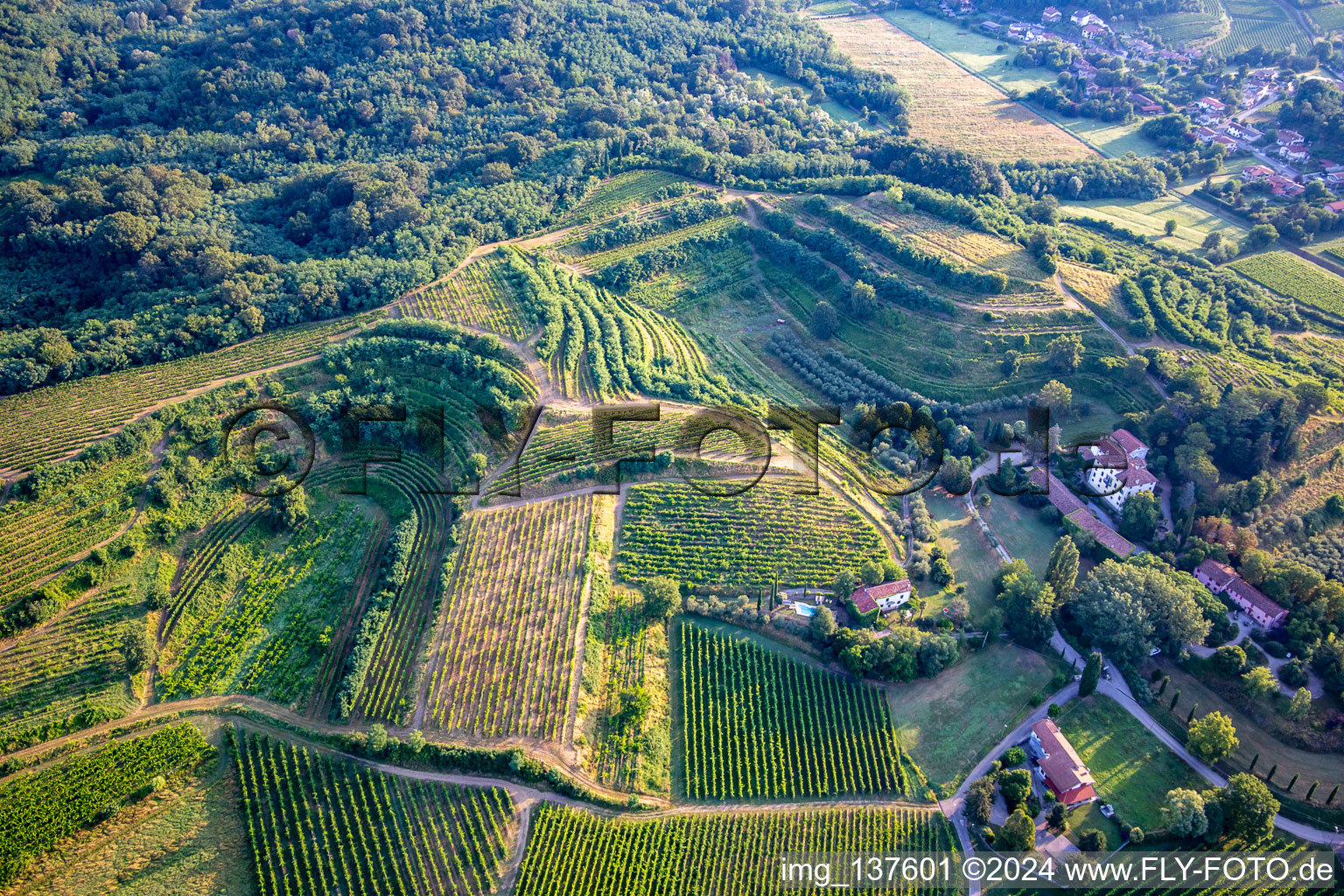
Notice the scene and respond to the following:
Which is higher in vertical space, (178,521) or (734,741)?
(178,521)

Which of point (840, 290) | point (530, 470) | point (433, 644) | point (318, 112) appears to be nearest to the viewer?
point (433, 644)

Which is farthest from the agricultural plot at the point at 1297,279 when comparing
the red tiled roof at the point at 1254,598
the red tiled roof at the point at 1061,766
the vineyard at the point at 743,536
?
the red tiled roof at the point at 1061,766

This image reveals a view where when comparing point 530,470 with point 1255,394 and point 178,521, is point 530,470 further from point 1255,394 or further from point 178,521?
point 1255,394

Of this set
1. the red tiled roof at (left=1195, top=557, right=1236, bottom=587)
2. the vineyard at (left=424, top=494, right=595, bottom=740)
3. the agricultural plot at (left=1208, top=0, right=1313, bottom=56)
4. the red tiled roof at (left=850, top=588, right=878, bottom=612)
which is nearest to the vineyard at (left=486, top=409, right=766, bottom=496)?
the vineyard at (left=424, top=494, right=595, bottom=740)

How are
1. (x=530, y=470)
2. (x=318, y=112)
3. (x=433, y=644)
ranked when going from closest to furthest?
(x=433, y=644)
(x=530, y=470)
(x=318, y=112)

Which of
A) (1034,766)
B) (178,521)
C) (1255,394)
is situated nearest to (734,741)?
(1034,766)

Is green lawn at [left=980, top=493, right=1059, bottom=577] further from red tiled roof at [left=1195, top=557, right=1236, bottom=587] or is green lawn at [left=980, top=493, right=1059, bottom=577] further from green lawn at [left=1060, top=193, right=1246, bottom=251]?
green lawn at [left=1060, top=193, right=1246, bottom=251]
